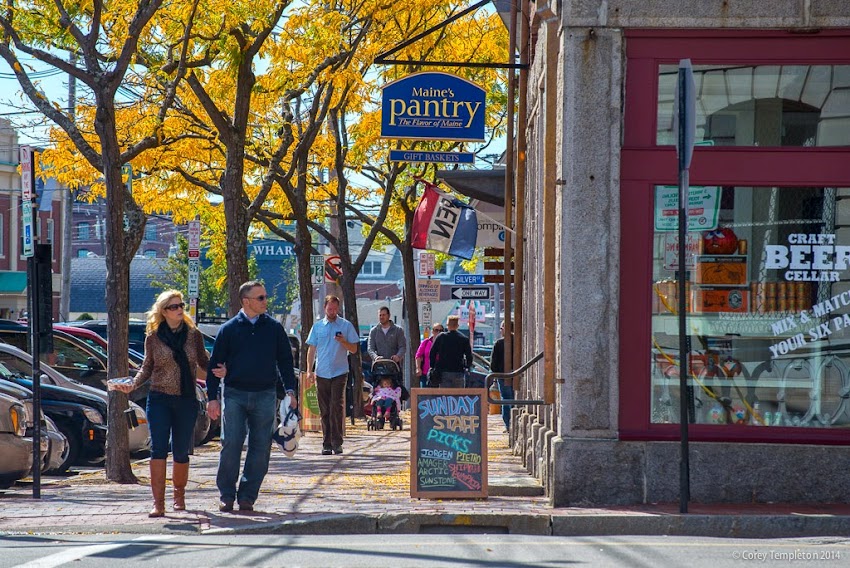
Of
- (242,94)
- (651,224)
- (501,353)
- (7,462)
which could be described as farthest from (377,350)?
(651,224)

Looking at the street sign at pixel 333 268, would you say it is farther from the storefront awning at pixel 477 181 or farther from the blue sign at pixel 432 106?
the blue sign at pixel 432 106

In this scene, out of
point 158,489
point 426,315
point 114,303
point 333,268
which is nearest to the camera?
point 158,489

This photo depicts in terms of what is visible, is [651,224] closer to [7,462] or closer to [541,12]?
[541,12]

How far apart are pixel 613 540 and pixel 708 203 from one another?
323 cm

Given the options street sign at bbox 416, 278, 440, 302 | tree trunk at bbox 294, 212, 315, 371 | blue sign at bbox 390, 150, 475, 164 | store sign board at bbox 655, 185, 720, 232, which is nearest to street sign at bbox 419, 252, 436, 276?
street sign at bbox 416, 278, 440, 302

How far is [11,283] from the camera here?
169 ft

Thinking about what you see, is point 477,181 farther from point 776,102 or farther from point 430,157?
point 776,102

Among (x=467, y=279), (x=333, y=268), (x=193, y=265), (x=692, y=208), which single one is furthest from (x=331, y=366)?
(x=467, y=279)

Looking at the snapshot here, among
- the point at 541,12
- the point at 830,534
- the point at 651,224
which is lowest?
the point at 830,534

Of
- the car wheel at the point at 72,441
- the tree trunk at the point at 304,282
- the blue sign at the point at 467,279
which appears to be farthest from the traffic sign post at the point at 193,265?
the blue sign at the point at 467,279

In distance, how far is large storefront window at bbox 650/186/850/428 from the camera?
1059 cm

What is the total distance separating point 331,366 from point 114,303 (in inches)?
150

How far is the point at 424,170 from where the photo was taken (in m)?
27.7

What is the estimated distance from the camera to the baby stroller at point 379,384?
20.8 m
